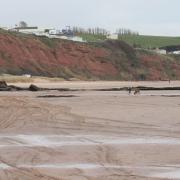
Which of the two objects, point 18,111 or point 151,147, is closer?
point 151,147

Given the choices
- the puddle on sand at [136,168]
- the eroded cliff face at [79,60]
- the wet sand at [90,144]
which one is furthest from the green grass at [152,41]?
the puddle on sand at [136,168]

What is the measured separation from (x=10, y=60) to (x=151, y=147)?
88682 millimetres

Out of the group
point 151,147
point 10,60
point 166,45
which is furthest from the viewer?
point 166,45

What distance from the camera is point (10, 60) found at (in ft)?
330

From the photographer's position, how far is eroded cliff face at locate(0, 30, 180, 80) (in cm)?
10231

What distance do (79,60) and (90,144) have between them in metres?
101

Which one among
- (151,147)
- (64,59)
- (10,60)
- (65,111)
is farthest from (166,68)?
(151,147)

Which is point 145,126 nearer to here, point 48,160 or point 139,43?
point 48,160

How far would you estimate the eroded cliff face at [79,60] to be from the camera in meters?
102

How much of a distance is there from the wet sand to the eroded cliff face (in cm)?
7379

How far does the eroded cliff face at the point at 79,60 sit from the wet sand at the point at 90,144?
73790 millimetres

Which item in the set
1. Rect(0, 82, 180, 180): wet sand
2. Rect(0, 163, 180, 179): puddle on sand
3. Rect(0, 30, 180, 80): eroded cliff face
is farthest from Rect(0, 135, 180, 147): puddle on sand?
Rect(0, 30, 180, 80): eroded cliff face

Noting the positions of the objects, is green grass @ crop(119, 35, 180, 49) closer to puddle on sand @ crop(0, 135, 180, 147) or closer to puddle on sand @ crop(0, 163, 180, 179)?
puddle on sand @ crop(0, 135, 180, 147)

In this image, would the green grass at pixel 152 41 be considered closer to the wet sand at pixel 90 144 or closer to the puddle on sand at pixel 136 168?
the wet sand at pixel 90 144
